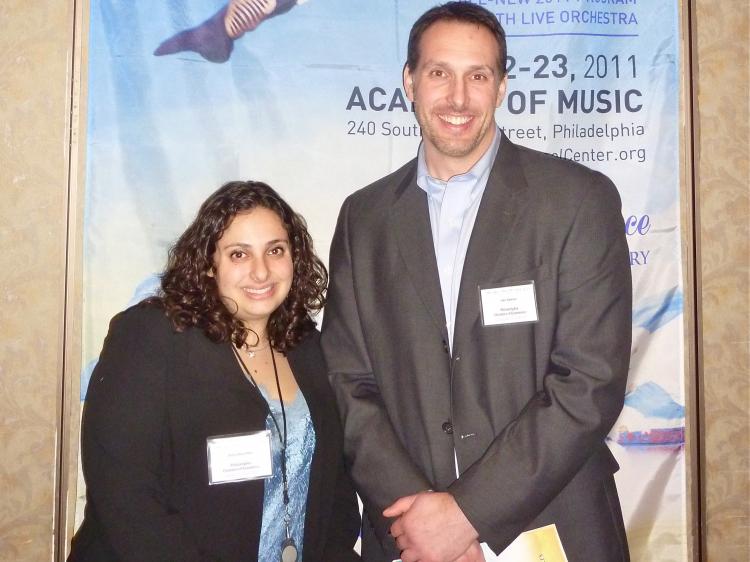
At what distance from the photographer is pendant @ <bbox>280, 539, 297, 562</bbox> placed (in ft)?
6.04

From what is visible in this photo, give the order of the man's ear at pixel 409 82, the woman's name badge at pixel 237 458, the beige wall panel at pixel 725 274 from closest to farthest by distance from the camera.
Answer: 1. the woman's name badge at pixel 237 458
2. the man's ear at pixel 409 82
3. the beige wall panel at pixel 725 274

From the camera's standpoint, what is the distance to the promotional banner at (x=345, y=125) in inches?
94.8

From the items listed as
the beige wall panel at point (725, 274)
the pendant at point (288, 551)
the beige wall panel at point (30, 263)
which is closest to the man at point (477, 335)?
the pendant at point (288, 551)

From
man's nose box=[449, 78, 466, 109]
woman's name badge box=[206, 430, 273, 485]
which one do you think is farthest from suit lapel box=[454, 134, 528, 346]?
woman's name badge box=[206, 430, 273, 485]

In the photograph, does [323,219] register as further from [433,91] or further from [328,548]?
[328,548]

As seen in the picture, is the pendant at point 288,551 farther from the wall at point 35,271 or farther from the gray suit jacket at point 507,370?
the wall at point 35,271

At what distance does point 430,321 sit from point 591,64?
1303mm

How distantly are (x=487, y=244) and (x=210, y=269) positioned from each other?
75 cm

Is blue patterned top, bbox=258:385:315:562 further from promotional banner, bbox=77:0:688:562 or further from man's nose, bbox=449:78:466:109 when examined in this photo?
man's nose, bbox=449:78:466:109

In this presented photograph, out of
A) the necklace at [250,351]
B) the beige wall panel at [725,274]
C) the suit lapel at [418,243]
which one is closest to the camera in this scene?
the suit lapel at [418,243]

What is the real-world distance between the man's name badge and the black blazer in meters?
0.56

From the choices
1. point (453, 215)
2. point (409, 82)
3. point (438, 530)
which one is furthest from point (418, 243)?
point (438, 530)

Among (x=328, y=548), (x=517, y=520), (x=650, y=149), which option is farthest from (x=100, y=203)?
(x=650, y=149)

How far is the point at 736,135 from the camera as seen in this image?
8.65ft
